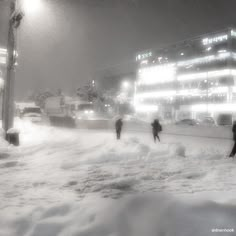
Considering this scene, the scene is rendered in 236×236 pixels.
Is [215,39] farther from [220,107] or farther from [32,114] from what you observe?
[32,114]

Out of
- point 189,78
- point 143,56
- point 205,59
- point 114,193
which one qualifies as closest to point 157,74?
point 143,56

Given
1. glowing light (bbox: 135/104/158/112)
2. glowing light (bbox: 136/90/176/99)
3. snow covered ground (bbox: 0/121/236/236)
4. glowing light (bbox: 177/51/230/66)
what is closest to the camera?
snow covered ground (bbox: 0/121/236/236)

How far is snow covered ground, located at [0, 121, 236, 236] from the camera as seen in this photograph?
4594mm

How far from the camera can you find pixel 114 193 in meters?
7.11

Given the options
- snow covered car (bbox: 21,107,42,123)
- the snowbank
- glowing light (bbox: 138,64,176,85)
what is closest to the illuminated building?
glowing light (bbox: 138,64,176,85)

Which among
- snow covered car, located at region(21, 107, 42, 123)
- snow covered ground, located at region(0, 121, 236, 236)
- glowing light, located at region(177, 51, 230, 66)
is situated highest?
glowing light, located at region(177, 51, 230, 66)

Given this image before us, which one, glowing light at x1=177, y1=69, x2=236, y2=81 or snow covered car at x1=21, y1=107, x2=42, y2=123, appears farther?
glowing light at x1=177, y1=69, x2=236, y2=81

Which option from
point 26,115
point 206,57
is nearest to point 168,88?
point 206,57

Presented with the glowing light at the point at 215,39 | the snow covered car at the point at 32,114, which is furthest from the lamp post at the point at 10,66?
the glowing light at the point at 215,39

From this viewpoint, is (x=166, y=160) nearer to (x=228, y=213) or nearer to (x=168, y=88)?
(x=228, y=213)

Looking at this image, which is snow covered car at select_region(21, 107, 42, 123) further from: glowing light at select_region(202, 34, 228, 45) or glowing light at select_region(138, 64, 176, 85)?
glowing light at select_region(138, 64, 176, 85)

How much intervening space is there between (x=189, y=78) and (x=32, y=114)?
4811 centimetres

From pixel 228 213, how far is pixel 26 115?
126ft

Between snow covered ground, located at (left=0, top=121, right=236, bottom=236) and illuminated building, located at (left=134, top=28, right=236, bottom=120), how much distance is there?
46.5 metres
